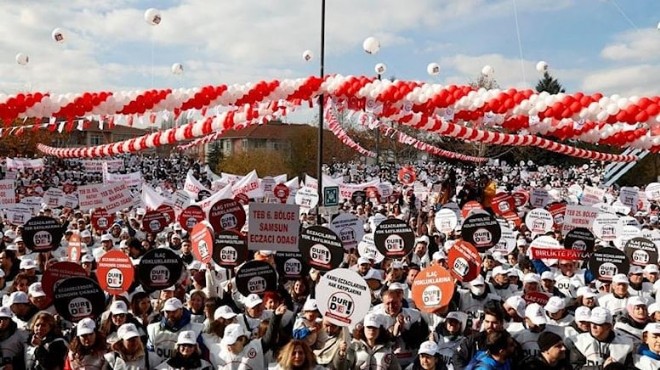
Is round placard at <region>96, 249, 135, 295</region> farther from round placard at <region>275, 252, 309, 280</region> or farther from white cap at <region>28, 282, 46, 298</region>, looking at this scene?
round placard at <region>275, 252, 309, 280</region>

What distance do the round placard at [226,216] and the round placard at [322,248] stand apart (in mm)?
3138

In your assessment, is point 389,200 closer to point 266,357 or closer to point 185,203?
point 185,203

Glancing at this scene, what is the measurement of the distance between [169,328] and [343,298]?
6.36 feet

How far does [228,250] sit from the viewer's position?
8398 mm

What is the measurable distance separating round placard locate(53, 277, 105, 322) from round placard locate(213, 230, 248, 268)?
80.4 inches

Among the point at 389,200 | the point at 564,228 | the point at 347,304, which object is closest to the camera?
the point at 347,304

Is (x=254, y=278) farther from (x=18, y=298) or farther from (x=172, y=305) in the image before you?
(x=18, y=298)

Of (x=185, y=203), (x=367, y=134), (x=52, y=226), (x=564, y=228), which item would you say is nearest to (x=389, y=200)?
(x=185, y=203)

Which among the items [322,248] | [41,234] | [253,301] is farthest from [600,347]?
[41,234]

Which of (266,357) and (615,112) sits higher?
(615,112)

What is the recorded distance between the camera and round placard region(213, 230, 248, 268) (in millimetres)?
8391

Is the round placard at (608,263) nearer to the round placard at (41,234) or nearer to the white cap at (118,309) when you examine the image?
the white cap at (118,309)

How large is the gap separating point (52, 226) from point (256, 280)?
14.2ft

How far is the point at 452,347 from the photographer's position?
21.0ft
